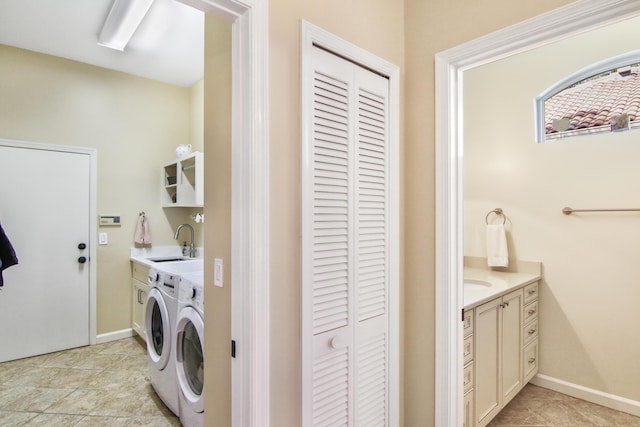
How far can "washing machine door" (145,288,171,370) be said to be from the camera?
7.18 feet

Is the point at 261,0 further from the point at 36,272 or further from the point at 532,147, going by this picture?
the point at 36,272

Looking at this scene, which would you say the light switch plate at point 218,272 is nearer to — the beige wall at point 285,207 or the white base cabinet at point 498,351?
the beige wall at point 285,207

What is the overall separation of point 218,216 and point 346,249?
1.77 feet

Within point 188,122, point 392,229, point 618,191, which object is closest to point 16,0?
point 188,122

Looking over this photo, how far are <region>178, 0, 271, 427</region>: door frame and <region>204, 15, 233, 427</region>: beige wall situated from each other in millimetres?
172

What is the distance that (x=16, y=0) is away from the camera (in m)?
2.46

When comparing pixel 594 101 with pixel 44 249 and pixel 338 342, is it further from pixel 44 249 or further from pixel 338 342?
pixel 44 249

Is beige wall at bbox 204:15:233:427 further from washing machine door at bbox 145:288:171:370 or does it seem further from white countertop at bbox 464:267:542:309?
white countertop at bbox 464:267:542:309

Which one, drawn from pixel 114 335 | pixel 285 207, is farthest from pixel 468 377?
pixel 114 335

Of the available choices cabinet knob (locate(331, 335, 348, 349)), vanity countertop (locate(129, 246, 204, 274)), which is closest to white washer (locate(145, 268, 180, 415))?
vanity countertop (locate(129, 246, 204, 274))

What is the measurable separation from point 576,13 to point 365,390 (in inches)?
65.2

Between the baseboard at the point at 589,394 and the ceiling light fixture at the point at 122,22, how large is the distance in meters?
4.24

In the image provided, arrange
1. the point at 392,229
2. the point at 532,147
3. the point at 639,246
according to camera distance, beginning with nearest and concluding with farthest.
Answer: the point at 392,229 < the point at 639,246 < the point at 532,147

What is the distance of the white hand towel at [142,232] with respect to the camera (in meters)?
3.78
